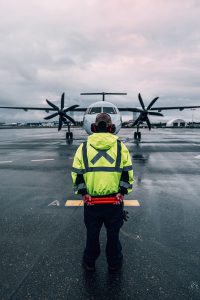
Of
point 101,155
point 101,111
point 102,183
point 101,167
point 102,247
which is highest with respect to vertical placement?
point 101,111

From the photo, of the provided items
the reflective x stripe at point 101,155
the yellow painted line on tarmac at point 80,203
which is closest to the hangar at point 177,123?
the yellow painted line on tarmac at point 80,203

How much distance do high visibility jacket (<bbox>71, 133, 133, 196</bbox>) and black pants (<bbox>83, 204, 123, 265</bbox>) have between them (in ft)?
0.73

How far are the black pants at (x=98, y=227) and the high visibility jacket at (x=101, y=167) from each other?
0.73 ft

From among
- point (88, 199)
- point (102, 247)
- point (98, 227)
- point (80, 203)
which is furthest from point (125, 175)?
point (80, 203)

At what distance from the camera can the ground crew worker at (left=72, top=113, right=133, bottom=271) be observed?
11.7 ft

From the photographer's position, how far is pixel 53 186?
8.07 meters

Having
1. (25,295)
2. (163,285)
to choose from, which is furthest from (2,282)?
(163,285)

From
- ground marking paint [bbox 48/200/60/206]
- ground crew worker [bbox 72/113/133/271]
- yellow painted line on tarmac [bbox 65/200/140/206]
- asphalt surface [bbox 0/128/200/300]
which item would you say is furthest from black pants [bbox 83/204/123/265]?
ground marking paint [bbox 48/200/60/206]

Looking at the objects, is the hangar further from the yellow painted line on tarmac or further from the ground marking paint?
the ground marking paint

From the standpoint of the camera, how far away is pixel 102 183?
11.6ft

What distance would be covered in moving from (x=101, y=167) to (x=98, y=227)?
2.85 feet

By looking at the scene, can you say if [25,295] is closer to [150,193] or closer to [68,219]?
[68,219]

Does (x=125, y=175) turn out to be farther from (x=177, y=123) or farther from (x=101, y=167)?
(x=177, y=123)

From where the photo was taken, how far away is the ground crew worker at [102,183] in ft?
11.7
